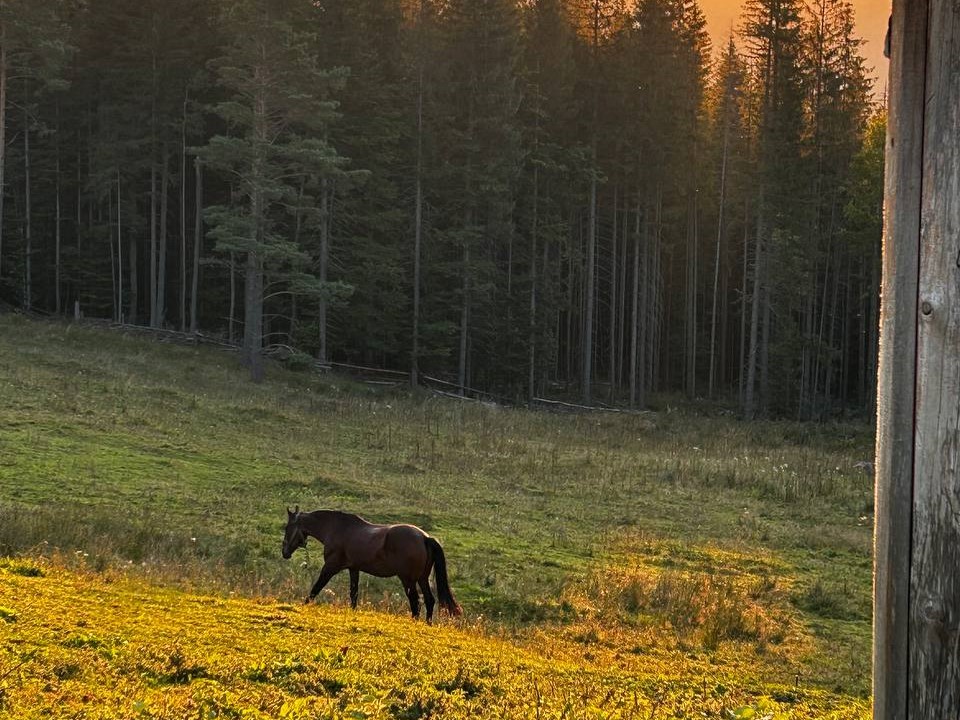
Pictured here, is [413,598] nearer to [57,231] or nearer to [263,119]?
[263,119]

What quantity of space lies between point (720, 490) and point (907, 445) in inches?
740

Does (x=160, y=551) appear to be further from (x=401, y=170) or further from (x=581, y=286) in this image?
(x=581, y=286)

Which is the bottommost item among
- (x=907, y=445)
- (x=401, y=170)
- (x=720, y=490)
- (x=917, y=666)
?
(x=720, y=490)

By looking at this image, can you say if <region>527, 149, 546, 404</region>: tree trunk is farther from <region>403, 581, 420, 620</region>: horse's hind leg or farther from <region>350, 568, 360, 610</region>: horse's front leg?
<region>403, 581, 420, 620</region>: horse's hind leg

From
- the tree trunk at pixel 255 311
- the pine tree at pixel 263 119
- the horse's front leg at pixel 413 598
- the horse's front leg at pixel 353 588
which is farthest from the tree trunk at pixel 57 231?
the horse's front leg at pixel 413 598

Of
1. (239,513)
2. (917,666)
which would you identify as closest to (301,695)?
(917,666)

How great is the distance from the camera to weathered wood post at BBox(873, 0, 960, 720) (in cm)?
186

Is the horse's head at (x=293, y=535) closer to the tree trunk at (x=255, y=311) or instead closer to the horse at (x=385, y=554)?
the horse at (x=385, y=554)

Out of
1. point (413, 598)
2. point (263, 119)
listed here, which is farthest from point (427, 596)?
point (263, 119)

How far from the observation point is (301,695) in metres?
4.87

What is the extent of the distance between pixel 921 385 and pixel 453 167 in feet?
135

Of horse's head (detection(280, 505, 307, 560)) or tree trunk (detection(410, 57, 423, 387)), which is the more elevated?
tree trunk (detection(410, 57, 423, 387))

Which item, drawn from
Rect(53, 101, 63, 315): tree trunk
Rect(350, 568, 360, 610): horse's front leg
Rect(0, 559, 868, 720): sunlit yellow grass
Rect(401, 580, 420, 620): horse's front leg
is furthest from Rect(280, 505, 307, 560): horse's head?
Rect(53, 101, 63, 315): tree trunk

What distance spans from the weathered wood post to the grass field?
337cm
